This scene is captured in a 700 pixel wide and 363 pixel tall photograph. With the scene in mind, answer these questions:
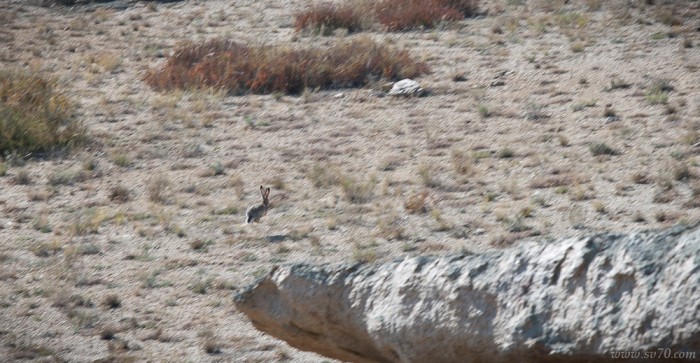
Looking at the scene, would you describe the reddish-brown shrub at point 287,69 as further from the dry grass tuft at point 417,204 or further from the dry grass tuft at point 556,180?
the dry grass tuft at point 417,204

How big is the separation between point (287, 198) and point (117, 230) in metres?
2.13

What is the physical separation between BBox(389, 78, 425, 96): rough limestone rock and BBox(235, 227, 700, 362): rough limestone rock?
39.2 ft

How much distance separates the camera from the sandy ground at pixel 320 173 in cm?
1091

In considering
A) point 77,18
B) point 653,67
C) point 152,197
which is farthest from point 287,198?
point 77,18

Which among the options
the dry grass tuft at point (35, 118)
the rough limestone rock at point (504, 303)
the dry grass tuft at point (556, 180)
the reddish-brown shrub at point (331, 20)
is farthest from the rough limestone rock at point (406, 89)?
the rough limestone rock at point (504, 303)

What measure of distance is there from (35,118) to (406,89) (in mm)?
5810

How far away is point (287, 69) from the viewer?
18828 mm

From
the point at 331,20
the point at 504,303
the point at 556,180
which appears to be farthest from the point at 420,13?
the point at 504,303

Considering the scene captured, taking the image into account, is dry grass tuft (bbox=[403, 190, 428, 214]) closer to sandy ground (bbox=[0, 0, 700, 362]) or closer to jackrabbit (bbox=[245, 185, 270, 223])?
sandy ground (bbox=[0, 0, 700, 362])

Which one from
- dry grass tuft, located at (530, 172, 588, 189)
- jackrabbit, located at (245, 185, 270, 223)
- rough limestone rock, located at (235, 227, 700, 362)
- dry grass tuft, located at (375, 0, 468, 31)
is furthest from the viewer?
dry grass tuft, located at (375, 0, 468, 31)

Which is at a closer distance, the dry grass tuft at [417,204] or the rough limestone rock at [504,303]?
the rough limestone rock at [504,303]

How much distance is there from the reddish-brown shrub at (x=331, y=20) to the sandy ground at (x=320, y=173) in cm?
52

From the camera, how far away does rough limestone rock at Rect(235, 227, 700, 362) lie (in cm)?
455

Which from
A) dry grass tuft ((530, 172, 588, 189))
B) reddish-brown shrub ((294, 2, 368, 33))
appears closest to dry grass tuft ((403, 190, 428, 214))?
dry grass tuft ((530, 172, 588, 189))
